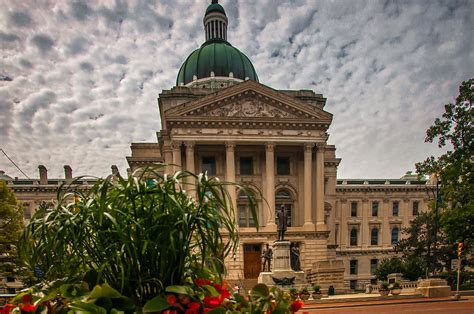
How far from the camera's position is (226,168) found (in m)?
35.4

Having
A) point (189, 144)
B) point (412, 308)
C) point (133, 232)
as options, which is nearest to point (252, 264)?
point (189, 144)

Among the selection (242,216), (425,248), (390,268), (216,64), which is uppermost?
(216,64)

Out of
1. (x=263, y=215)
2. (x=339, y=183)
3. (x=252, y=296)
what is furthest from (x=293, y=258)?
(x=339, y=183)

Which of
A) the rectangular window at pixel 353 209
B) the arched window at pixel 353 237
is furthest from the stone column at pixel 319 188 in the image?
the arched window at pixel 353 237

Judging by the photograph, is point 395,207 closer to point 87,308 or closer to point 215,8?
point 215,8

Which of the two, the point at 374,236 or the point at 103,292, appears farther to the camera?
the point at 374,236

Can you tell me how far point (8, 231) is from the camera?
22969 mm

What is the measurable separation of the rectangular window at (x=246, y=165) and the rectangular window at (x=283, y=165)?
3.23m

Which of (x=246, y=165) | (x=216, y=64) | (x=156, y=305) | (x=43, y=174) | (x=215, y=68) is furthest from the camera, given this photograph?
(x=216, y=64)

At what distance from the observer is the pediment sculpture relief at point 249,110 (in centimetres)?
3491

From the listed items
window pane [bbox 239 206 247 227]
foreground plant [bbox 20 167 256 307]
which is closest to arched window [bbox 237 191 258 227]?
window pane [bbox 239 206 247 227]

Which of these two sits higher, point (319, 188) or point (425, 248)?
point (319, 188)

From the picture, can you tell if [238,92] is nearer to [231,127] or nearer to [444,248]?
[231,127]

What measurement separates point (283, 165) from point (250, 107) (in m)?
7.94
